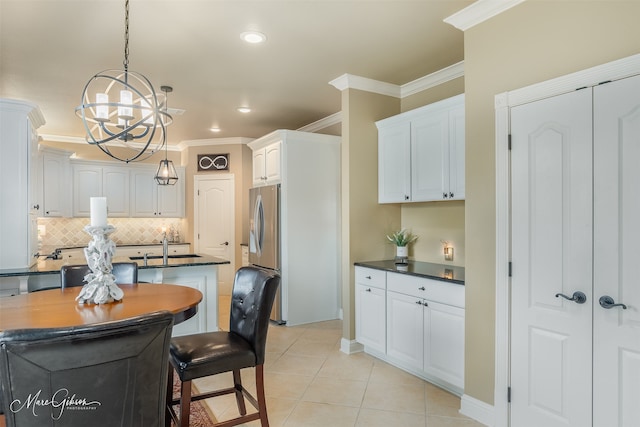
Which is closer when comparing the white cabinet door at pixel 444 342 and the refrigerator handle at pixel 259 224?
the white cabinet door at pixel 444 342

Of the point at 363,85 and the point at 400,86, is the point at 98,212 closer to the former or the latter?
the point at 363,85

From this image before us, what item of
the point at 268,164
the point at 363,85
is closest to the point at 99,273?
the point at 363,85

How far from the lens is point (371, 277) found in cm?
364

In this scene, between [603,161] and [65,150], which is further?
[65,150]

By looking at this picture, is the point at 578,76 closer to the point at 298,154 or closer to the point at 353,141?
the point at 353,141

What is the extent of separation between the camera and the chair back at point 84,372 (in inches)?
44.1

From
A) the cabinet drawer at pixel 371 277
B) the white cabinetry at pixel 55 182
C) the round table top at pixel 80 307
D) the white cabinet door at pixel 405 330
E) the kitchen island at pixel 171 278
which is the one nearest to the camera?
the round table top at pixel 80 307

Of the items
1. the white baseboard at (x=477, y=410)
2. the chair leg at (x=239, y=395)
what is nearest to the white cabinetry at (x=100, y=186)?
the chair leg at (x=239, y=395)

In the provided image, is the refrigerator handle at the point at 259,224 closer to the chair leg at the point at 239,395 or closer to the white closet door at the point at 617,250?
the chair leg at the point at 239,395

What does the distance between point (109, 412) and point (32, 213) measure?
300cm

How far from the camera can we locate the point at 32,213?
3492 mm

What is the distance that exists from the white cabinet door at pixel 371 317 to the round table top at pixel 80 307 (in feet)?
5.81

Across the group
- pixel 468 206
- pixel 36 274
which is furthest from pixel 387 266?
pixel 36 274

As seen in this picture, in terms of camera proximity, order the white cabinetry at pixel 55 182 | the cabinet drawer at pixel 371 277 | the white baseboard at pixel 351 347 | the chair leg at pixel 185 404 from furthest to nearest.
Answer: the white cabinetry at pixel 55 182
the white baseboard at pixel 351 347
the cabinet drawer at pixel 371 277
the chair leg at pixel 185 404
